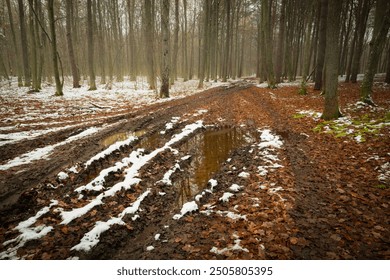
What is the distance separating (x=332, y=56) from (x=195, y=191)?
6.60m

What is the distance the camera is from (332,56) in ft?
23.5

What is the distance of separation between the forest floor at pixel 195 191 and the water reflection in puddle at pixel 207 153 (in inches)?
1.3

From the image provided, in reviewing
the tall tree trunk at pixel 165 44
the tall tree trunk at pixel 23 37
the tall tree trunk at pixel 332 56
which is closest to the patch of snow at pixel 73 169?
the tall tree trunk at pixel 332 56

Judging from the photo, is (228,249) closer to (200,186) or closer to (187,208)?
(187,208)

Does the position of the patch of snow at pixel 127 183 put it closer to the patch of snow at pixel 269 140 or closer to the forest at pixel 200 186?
the forest at pixel 200 186

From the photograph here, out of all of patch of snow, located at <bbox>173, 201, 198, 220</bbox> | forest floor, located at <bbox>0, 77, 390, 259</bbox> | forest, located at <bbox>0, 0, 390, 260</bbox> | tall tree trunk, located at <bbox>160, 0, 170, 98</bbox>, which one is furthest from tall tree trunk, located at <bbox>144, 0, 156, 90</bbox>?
patch of snow, located at <bbox>173, 201, 198, 220</bbox>

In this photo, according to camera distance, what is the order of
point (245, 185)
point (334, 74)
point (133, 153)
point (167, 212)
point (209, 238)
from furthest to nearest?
point (334, 74), point (133, 153), point (245, 185), point (167, 212), point (209, 238)

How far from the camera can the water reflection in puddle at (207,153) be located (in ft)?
13.8

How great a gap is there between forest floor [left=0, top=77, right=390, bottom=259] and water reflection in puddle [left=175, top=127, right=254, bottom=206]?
33mm

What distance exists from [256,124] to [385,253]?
19.3ft

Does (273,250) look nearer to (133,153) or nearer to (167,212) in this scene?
(167,212)

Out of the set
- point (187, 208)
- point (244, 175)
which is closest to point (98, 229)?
point (187, 208)

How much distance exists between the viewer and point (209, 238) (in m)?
2.91

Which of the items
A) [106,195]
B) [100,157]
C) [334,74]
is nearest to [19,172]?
[100,157]
